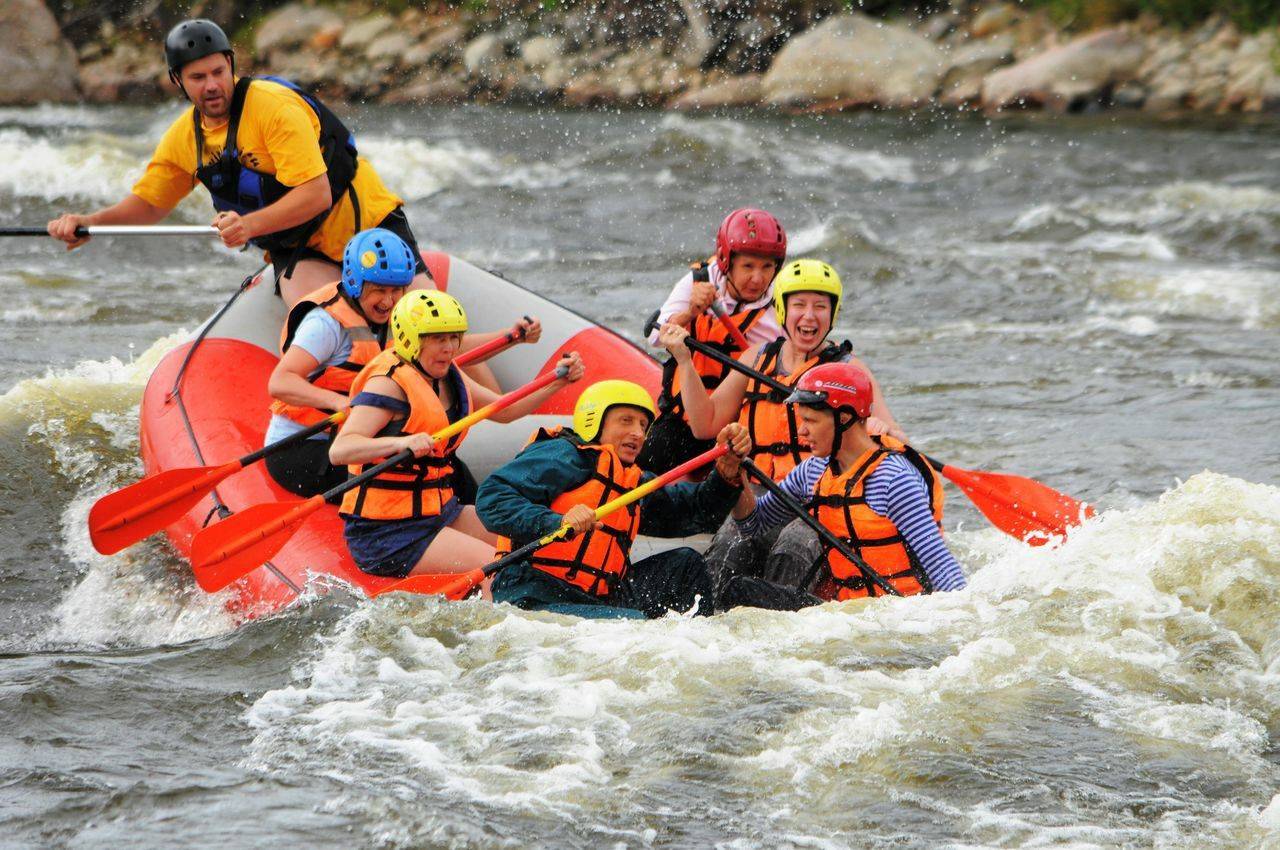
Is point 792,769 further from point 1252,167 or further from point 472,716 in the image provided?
point 1252,167

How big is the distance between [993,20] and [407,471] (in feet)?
52.6

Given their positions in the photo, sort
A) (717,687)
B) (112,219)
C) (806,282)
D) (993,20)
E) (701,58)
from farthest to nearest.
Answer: (701,58), (993,20), (112,219), (806,282), (717,687)

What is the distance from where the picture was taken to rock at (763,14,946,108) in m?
19.0

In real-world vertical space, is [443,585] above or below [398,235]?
below

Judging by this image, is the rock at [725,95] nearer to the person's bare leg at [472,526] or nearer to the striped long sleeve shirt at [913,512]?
the person's bare leg at [472,526]

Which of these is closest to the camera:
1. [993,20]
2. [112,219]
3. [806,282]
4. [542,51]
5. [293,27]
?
[806,282]

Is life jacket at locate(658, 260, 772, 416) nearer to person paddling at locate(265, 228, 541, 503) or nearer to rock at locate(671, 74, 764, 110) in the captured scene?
person paddling at locate(265, 228, 541, 503)

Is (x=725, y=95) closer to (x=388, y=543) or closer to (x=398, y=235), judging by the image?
(x=398, y=235)

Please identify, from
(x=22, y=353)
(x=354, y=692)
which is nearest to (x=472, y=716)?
(x=354, y=692)

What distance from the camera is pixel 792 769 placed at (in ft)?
13.5

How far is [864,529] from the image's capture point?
493 cm

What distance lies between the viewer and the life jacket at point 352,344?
5582mm

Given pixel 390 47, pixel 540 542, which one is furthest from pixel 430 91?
pixel 540 542

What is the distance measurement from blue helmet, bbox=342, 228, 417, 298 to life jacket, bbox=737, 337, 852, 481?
1201mm
